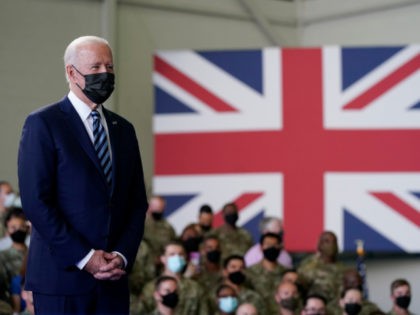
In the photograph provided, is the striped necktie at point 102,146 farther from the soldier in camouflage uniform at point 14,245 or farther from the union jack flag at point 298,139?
the union jack flag at point 298,139

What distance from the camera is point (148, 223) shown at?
8047 millimetres

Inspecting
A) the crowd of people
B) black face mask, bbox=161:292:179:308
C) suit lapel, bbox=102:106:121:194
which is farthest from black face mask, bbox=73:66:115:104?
black face mask, bbox=161:292:179:308

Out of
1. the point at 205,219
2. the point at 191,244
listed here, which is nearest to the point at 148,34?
the point at 205,219

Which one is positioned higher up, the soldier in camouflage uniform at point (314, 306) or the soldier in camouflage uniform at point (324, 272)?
the soldier in camouflage uniform at point (324, 272)

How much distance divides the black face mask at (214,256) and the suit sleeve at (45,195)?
5012 millimetres

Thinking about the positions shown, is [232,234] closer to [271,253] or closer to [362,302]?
[271,253]

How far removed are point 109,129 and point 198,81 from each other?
701cm

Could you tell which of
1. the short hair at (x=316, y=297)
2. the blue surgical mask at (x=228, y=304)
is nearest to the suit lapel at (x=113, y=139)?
the blue surgical mask at (x=228, y=304)

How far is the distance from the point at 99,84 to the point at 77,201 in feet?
0.93

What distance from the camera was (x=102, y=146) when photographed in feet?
8.06

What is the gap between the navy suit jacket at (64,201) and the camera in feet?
7.79

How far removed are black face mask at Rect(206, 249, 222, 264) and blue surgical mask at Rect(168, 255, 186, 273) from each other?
2.24 ft

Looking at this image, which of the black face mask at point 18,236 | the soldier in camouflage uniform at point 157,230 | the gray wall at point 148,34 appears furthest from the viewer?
the gray wall at point 148,34

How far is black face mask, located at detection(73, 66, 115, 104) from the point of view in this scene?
239cm
